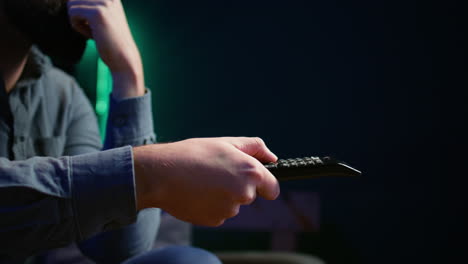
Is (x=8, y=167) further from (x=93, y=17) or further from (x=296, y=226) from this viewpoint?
(x=296, y=226)

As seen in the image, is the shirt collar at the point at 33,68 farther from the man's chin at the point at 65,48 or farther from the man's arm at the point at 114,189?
the man's arm at the point at 114,189

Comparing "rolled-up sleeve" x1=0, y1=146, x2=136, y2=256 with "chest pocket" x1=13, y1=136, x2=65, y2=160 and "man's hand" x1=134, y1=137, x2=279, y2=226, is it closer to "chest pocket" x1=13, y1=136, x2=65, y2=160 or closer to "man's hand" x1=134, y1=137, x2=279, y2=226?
"man's hand" x1=134, y1=137, x2=279, y2=226

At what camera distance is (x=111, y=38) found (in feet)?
3.21

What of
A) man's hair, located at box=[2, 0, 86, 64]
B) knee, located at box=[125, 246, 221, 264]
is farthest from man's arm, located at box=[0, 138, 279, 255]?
man's hair, located at box=[2, 0, 86, 64]

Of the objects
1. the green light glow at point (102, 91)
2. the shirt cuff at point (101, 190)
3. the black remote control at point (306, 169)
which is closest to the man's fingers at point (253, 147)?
the black remote control at point (306, 169)

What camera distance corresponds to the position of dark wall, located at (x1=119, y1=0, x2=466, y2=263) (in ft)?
6.91

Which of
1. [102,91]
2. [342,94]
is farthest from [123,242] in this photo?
[342,94]

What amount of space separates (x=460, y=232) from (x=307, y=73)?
118cm

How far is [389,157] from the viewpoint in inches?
83.7

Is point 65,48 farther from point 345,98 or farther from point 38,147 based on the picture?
point 345,98

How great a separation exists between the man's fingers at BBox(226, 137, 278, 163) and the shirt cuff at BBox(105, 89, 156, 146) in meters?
0.44

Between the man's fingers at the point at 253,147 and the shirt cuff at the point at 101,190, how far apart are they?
14cm

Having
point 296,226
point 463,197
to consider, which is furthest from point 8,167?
point 463,197

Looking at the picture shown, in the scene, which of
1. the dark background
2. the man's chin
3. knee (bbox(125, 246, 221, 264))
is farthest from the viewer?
the dark background
